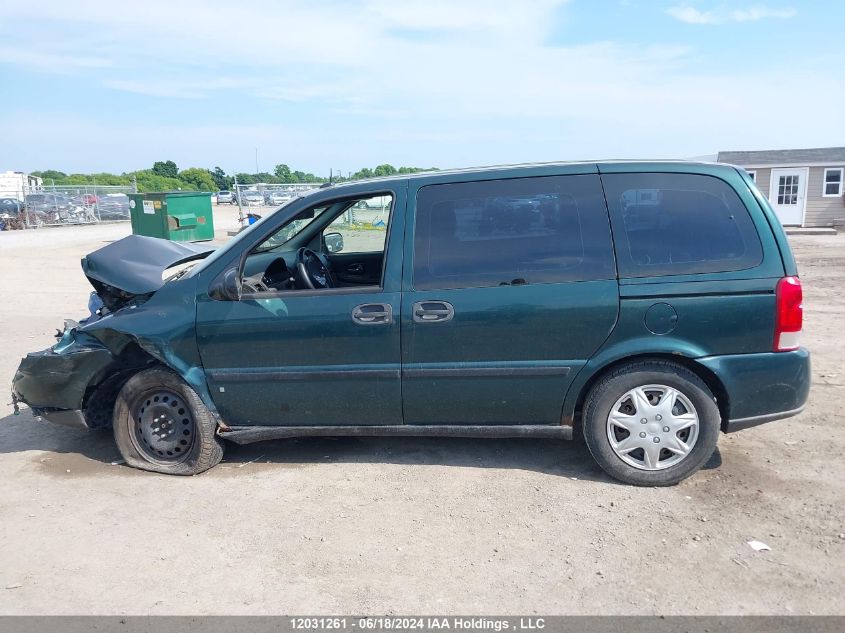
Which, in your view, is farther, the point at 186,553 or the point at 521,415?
the point at 521,415

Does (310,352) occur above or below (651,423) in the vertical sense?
above

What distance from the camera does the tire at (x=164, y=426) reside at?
4.45 meters

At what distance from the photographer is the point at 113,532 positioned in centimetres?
385

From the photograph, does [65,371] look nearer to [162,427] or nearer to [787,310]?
[162,427]

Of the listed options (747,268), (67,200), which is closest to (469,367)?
(747,268)

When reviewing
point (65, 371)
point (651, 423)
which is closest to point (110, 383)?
point (65, 371)

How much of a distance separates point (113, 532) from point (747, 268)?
3822 mm

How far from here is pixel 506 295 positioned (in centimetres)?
405

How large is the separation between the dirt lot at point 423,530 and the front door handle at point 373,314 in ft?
3.33

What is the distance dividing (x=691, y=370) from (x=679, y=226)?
2.74 feet

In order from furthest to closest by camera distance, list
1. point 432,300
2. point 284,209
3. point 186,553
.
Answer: point 284,209
point 432,300
point 186,553

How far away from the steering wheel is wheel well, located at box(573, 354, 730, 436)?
1.86m

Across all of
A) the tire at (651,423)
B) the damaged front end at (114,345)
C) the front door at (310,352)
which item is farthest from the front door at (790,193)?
the damaged front end at (114,345)

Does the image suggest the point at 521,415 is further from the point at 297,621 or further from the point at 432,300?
the point at 297,621
